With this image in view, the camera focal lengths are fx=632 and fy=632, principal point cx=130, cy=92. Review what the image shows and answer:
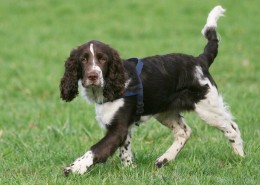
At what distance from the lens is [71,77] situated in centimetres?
571

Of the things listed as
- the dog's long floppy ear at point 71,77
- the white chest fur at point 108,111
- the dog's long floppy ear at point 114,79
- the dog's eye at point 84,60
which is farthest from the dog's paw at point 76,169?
the dog's eye at point 84,60

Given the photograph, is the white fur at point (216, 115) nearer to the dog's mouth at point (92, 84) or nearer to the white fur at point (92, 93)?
the white fur at point (92, 93)

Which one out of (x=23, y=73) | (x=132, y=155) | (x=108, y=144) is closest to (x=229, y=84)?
(x=23, y=73)

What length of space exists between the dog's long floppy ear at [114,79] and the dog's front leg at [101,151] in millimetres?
283

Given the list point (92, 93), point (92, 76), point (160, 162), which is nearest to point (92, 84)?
point (92, 76)

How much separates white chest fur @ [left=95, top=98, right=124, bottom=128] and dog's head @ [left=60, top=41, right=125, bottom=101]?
65mm

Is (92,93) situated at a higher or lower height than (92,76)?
lower

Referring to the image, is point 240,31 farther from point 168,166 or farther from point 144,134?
point 168,166

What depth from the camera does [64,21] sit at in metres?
19.0

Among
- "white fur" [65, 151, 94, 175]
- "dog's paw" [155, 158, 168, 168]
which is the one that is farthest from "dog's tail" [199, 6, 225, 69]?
"white fur" [65, 151, 94, 175]

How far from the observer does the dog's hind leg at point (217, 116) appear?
245 inches

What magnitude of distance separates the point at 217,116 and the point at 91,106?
341 centimetres

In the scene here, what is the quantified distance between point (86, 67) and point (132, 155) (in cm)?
115

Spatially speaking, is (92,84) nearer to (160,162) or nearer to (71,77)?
(71,77)
